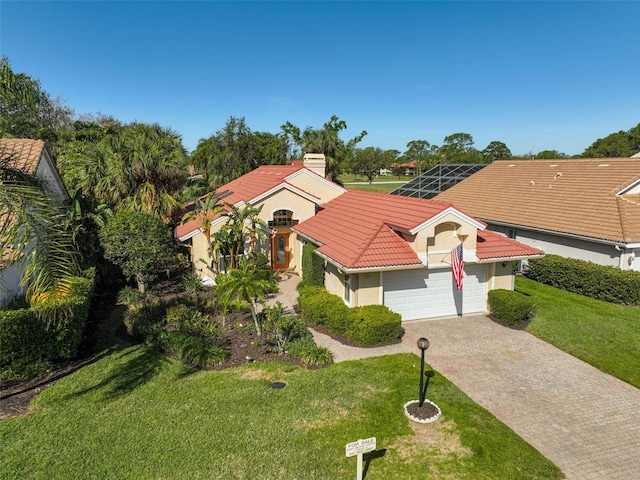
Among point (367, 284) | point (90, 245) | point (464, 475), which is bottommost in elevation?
point (464, 475)

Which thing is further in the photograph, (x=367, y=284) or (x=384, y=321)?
(x=367, y=284)

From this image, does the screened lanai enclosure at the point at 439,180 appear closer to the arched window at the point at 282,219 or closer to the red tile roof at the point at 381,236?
the red tile roof at the point at 381,236

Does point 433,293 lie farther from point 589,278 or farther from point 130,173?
point 130,173

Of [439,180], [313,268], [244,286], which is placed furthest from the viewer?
[439,180]

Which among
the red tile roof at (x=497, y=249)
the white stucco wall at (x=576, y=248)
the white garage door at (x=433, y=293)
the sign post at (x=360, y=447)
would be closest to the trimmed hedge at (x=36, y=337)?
the sign post at (x=360, y=447)

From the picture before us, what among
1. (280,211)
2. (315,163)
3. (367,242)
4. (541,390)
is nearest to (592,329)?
(541,390)

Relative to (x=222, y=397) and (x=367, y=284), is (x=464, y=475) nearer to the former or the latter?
(x=222, y=397)

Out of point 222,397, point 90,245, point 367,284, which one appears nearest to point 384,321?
point 367,284
